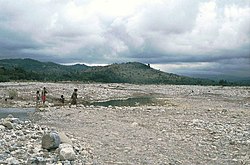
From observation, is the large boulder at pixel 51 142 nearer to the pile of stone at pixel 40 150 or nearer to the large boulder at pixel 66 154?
the pile of stone at pixel 40 150

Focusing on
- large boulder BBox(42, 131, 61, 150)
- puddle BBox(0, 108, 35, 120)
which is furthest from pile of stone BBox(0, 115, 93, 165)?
→ puddle BBox(0, 108, 35, 120)

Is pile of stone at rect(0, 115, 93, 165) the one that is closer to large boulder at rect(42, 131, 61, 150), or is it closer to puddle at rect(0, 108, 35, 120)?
large boulder at rect(42, 131, 61, 150)

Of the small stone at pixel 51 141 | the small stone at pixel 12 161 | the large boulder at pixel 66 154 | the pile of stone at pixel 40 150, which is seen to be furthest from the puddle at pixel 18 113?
the small stone at pixel 12 161

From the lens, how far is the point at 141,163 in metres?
12.2

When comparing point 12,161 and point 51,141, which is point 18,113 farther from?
point 12,161

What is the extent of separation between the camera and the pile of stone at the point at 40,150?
11.2 meters

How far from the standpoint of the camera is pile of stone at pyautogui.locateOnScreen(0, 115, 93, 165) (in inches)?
441

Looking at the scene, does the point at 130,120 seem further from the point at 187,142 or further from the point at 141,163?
the point at 141,163

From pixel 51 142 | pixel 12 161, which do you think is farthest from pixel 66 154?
pixel 12 161

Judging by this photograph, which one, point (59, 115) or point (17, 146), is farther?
point (59, 115)

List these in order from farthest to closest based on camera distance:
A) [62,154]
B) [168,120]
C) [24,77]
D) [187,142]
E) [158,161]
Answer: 1. [24,77]
2. [168,120]
3. [187,142]
4. [158,161]
5. [62,154]

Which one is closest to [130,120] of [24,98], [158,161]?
[158,161]

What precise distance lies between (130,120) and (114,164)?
455 inches

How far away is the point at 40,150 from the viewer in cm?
1227
